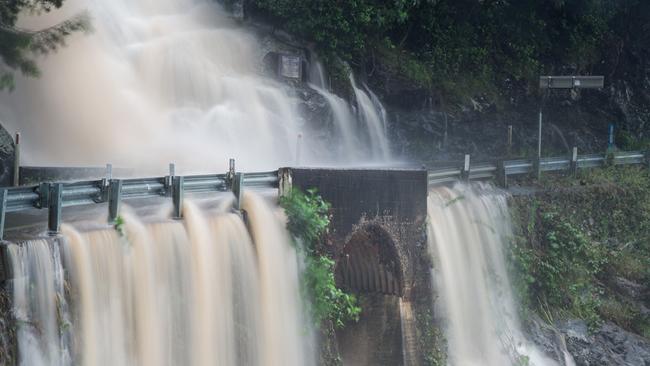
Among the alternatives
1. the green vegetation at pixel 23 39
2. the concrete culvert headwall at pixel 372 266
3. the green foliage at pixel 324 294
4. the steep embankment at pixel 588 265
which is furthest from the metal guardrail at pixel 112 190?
the steep embankment at pixel 588 265

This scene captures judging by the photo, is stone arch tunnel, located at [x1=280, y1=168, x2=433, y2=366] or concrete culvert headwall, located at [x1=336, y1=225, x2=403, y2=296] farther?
concrete culvert headwall, located at [x1=336, y1=225, x2=403, y2=296]

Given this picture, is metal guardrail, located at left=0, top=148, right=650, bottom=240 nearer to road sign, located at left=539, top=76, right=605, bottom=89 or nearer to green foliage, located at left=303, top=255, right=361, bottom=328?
green foliage, located at left=303, top=255, right=361, bottom=328

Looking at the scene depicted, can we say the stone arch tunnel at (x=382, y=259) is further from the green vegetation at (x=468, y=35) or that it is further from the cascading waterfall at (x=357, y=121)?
the green vegetation at (x=468, y=35)

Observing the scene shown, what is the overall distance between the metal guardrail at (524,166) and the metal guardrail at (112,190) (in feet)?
22.6

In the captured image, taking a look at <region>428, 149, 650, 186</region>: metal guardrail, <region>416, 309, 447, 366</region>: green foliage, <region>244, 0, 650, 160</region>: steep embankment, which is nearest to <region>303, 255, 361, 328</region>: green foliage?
<region>416, 309, 447, 366</region>: green foliage

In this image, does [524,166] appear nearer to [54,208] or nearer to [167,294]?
[167,294]

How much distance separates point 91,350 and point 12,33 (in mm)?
10914

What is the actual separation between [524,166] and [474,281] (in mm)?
5826

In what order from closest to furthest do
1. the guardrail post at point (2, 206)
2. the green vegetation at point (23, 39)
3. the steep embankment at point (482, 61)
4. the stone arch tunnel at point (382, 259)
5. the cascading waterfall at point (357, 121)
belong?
the guardrail post at point (2, 206), the stone arch tunnel at point (382, 259), the green vegetation at point (23, 39), the cascading waterfall at point (357, 121), the steep embankment at point (482, 61)

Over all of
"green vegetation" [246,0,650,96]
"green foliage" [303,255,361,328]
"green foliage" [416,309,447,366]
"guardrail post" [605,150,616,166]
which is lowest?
"green foliage" [416,309,447,366]

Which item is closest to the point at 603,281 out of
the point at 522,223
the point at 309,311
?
the point at 522,223

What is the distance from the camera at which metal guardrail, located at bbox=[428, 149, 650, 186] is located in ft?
78.4

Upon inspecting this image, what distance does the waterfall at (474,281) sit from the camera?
21609 mm

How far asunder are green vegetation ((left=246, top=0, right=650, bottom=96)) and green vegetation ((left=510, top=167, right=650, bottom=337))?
7.59 metres
